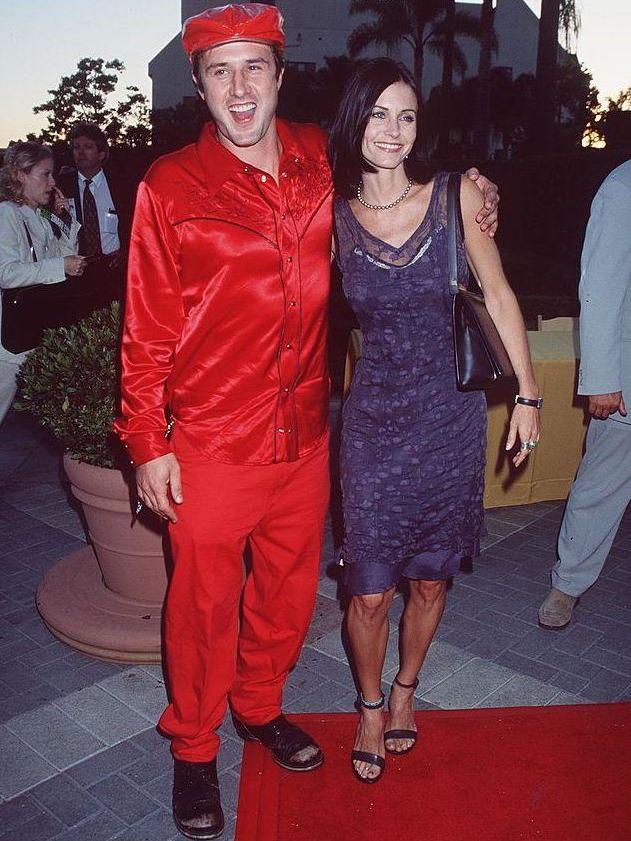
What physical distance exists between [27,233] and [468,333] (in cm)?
331

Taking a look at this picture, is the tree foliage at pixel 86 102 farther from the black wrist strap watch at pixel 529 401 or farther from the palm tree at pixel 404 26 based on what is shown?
the black wrist strap watch at pixel 529 401

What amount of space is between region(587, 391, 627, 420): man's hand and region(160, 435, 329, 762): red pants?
132 centimetres

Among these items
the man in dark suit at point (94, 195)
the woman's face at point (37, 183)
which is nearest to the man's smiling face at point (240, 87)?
the woman's face at point (37, 183)

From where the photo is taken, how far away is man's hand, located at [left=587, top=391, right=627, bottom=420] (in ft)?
11.1

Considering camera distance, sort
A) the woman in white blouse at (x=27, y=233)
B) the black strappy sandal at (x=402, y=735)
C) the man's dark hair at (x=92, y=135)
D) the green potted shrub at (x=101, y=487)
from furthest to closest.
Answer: the man's dark hair at (x=92, y=135) → the woman in white blouse at (x=27, y=233) → the green potted shrub at (x=101, y=487) → the black strappy sandal at (x=402, y=735)

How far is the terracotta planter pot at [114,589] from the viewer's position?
3.47 m

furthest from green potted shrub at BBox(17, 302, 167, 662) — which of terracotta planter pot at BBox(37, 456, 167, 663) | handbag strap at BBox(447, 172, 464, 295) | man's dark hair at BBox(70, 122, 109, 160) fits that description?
man's dark hair at BBox(70, 122, 109, 160)

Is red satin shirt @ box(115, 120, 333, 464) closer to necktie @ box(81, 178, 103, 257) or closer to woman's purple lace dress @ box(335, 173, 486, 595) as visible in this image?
woman's purple lace dress @ box(335, 173, 486, 595)

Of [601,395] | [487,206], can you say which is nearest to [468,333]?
[487,206]

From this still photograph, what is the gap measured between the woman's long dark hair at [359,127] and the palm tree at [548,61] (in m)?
23.6

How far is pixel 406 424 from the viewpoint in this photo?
2.54 metres

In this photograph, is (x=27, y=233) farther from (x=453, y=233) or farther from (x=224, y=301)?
(x=453, y=233)

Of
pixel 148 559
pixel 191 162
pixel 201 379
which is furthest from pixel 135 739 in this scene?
pixel 191 162

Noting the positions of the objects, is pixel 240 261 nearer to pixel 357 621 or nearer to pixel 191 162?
pixel 191 162
